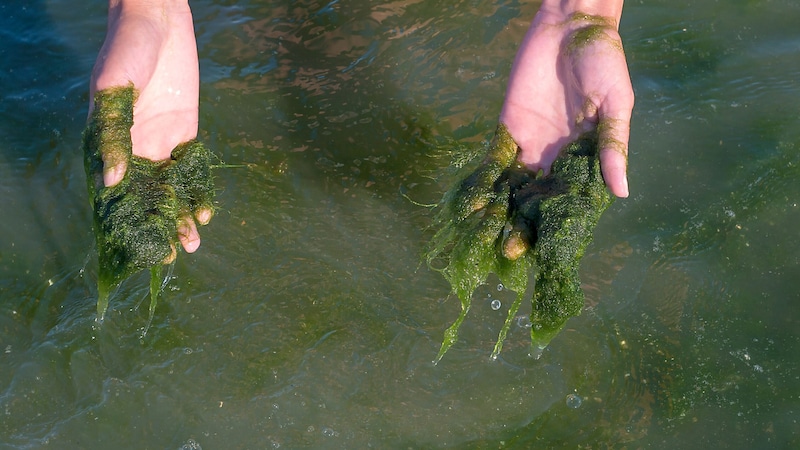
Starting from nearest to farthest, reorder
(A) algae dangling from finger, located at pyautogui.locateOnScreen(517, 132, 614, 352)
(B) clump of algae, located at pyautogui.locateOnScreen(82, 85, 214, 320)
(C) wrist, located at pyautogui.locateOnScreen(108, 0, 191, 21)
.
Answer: (A) algae dangling from finger, located at pyautogui.locateOnScreen(517, 132, 614, 352), (B) clump of algae, located at pyautogui.locateOnScreen(82, 85, 214, 320), (C) wrist, located at pyautogui.locateOnScreen(108, 0, 191, 21)

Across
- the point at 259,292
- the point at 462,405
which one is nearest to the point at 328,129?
the point at 259,292

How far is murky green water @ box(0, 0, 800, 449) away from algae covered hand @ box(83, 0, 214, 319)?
692 mm

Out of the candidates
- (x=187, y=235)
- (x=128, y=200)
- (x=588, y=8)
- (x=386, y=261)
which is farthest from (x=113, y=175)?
(x=588, y=8)

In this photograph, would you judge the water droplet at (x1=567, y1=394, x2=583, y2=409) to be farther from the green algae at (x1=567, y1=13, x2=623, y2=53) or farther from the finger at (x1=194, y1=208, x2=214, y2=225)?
the finger at (x1=194, y1=208, x2=214, y2=225)

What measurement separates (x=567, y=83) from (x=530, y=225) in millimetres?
792

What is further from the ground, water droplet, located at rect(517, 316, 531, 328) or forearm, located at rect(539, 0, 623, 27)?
forearm, located at rect(539, 0, 623, 27)

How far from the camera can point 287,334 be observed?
3.74m

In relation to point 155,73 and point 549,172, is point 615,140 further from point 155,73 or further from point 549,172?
point 155,73

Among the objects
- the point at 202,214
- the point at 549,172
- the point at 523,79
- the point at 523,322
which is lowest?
the point at 523,322

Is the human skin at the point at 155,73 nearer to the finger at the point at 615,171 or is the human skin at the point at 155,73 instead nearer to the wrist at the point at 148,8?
the wrist at the point at 148,8

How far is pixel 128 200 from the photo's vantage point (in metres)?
2.93

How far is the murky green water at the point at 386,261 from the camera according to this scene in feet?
11.5

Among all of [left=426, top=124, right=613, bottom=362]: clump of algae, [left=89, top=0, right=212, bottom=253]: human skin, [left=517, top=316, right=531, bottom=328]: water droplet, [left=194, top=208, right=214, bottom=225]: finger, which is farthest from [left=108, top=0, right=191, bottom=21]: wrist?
[left=517, top=316, right=531, bottom=328]: water droplet

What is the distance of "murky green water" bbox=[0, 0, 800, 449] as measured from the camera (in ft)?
11.5
